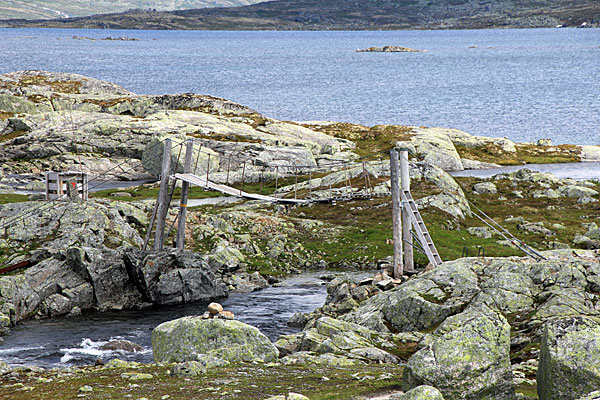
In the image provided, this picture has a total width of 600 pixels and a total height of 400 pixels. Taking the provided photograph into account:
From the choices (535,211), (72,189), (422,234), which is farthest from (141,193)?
(422,234)

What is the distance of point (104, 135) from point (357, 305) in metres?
64.0

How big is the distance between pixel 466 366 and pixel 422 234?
20251 millimetres

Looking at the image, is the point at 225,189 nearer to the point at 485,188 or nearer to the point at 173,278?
the point at 173,278

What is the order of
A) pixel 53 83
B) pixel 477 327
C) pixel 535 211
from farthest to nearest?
pixel 53 83, pixel 535 211, pixel 477 327

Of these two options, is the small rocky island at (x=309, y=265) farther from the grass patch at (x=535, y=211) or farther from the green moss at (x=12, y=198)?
the green moss at (x=12, y=198)

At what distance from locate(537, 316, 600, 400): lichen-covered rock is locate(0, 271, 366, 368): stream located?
60.7 ft

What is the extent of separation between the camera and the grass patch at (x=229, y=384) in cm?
1848

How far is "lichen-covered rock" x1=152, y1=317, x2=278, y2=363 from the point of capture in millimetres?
24125

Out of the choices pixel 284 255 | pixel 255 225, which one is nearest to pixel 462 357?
pixel 284 255

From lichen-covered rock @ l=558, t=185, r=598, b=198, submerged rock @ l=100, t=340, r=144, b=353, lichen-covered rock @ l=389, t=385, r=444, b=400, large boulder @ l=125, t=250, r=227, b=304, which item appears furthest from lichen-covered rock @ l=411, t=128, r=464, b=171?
A: lichen-covered rock @ l=389, t=385, r=444, b=400

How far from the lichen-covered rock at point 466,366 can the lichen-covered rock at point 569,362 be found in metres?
1.02

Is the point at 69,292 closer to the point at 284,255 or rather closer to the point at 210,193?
the point at 284,255

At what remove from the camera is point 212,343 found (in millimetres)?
24516

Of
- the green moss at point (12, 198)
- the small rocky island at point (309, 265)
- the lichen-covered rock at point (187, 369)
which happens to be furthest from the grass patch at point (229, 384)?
the green moss at point (12, 198)
